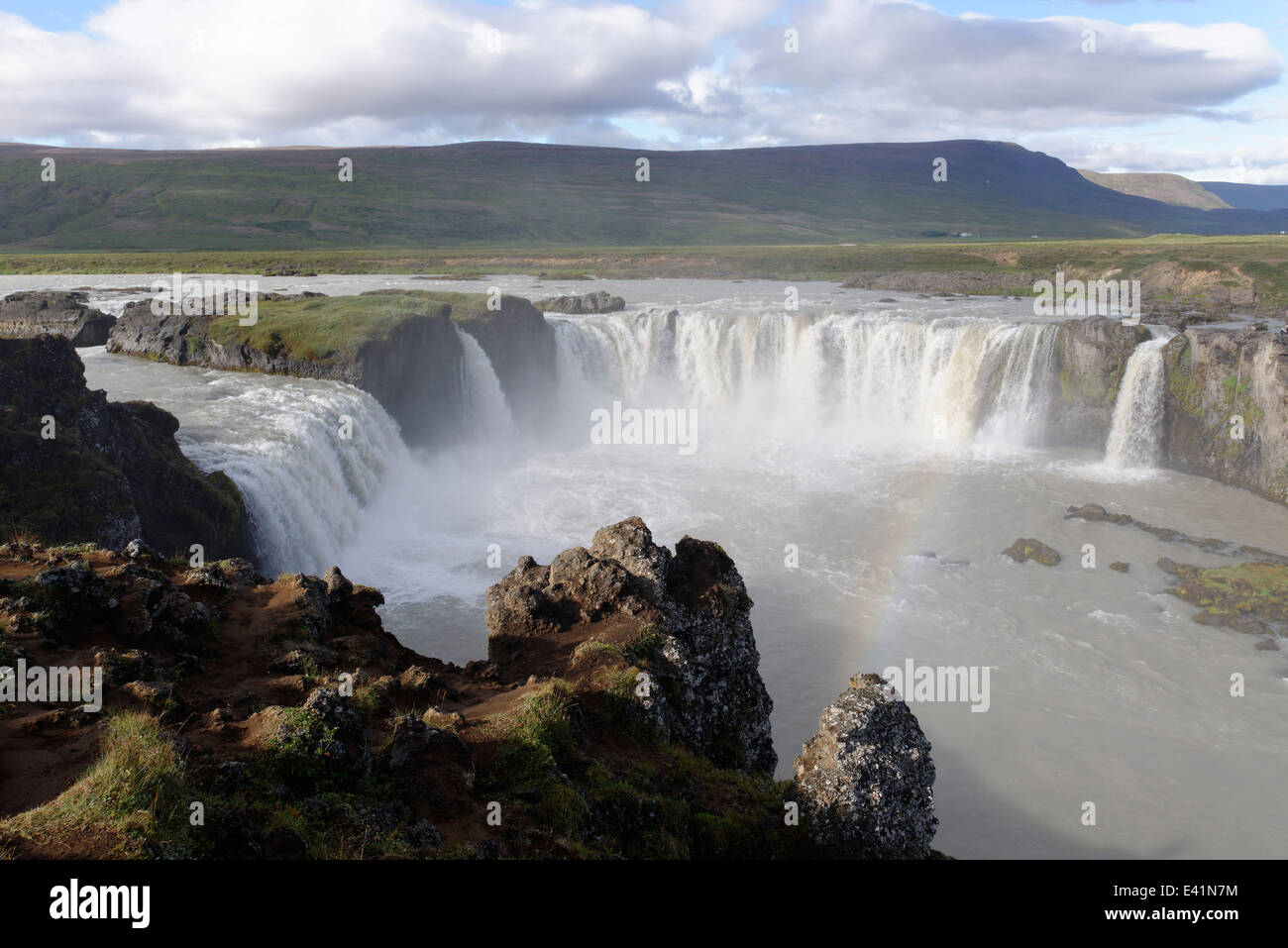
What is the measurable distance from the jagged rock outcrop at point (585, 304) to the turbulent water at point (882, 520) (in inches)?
361

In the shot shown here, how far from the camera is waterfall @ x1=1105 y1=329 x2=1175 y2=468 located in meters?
44.8

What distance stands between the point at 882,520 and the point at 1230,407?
21537 mm

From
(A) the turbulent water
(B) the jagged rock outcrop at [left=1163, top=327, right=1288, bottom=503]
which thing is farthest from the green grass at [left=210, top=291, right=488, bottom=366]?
(B) the jagged rock outcrop at [left=1163, top=327, right=1288, bottom=503]

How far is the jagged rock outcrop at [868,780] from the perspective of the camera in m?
10.9

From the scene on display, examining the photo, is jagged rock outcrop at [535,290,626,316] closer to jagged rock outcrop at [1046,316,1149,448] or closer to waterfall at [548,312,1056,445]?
waterfall at [548,312,1056,445]

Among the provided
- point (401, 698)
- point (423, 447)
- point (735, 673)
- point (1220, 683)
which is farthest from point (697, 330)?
point (401, 698)

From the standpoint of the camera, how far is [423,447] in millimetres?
44000

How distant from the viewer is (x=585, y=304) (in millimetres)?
66875

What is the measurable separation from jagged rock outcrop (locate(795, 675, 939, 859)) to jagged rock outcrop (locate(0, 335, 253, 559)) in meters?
18.7

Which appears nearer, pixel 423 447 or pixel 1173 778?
pixel 1173 778

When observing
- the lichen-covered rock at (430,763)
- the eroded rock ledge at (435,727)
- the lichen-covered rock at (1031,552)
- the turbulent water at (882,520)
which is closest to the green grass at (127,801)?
the eroded rock ledge at (435,727)

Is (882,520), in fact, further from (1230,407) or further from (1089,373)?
(1230,407)

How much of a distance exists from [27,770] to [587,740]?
6.66m
